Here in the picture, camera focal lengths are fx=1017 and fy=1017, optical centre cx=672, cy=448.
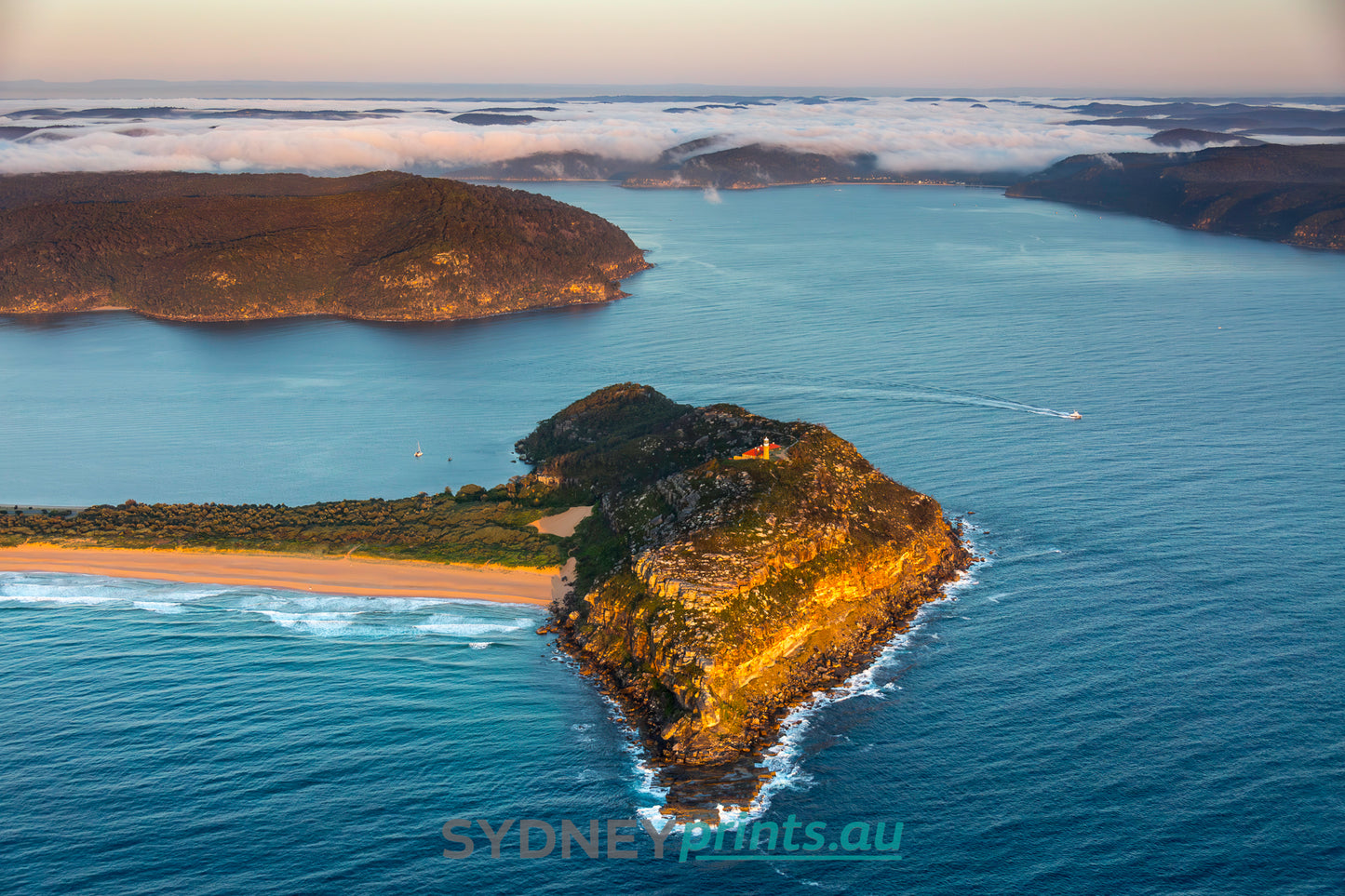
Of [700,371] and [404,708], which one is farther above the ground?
[700,371]

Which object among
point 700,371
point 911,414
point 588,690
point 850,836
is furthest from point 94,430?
point 850,836

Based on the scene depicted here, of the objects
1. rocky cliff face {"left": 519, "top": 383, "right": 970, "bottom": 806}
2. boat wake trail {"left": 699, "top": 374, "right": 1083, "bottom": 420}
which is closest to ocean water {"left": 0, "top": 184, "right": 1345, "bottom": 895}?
boat wake trail {"left": 699, "top": 374, "right": 1083, "bottom": 420}

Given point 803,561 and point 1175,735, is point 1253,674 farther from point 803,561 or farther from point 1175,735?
point 803,561

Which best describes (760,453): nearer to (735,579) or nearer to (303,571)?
(735,579)

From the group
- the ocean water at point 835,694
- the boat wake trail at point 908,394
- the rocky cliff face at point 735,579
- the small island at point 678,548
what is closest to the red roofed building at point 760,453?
the small island at point 678,548

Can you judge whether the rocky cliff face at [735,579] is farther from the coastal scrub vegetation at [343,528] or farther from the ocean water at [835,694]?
the coastal scrub vegetation at [343,528]

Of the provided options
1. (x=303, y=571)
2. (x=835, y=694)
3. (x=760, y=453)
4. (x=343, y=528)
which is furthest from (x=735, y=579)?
(x=343, y=528)
